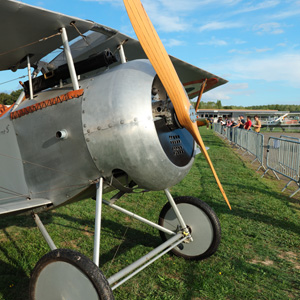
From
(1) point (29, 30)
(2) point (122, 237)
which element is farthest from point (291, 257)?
(1) point (29, 30)

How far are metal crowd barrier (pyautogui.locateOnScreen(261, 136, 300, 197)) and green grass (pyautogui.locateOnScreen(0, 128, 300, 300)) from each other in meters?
0.80

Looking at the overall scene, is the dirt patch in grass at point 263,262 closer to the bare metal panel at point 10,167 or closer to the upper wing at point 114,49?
the upper wing at point 114,49

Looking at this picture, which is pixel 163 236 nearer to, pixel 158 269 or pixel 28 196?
pixel 158 269

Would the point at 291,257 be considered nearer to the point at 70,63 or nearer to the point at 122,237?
the point at 122,237

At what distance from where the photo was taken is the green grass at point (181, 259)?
315 centimetres

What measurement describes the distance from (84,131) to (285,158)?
6.89 m

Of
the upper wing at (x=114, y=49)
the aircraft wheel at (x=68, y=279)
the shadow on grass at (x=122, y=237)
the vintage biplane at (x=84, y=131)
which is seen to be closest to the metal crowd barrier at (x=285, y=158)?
the upper wing at (x=114, y=49)

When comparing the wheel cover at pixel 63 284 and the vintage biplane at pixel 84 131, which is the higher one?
the vintage biplane at pixel 84 131

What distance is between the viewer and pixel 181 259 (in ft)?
12.5

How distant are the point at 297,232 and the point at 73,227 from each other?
384 cm

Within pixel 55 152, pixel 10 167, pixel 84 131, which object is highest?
pixel 84 131

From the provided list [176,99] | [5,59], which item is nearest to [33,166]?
[5,59]

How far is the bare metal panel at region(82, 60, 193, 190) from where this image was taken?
251cm

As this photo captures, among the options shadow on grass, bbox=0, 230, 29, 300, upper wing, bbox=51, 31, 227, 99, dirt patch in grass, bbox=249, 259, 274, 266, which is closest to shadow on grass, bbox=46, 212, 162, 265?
shadow on grass, bbox=0, 230, 29, 300
